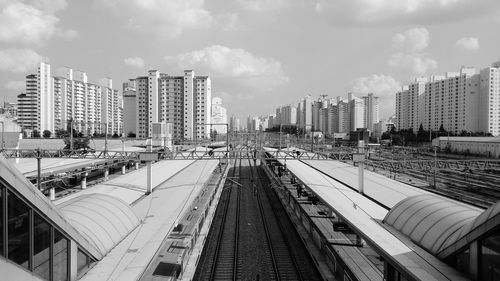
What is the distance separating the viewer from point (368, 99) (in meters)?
102

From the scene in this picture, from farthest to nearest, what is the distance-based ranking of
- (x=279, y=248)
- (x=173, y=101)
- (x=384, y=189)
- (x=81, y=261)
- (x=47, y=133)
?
(x=47, y=133) → (x=173, y=101) → (x=384, y=189) → (x=279, y=248) → (x=81, y=261)

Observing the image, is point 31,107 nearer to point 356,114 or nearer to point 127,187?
point 127,187

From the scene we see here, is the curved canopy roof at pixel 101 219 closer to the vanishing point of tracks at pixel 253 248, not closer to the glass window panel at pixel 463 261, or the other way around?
the vanishing point of tracks at pixel 253 248

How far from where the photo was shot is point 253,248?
14.6 m

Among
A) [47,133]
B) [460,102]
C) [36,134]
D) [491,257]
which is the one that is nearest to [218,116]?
[47,133]

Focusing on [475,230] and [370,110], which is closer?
[475,230]

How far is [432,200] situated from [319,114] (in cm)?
9567

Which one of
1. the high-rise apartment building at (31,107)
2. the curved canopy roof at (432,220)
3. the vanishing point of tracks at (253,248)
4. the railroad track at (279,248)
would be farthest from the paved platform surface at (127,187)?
the high-rise apartment building at (31,107)

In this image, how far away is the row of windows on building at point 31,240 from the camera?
447 cm

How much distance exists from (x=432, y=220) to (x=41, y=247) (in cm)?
791

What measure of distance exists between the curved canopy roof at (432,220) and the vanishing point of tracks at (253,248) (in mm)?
3233

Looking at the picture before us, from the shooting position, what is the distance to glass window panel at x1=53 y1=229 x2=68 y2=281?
18.6 ft

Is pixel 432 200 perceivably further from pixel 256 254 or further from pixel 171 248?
pixel 171 248

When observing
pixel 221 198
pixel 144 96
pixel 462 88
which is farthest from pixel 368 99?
pixel 221 198
